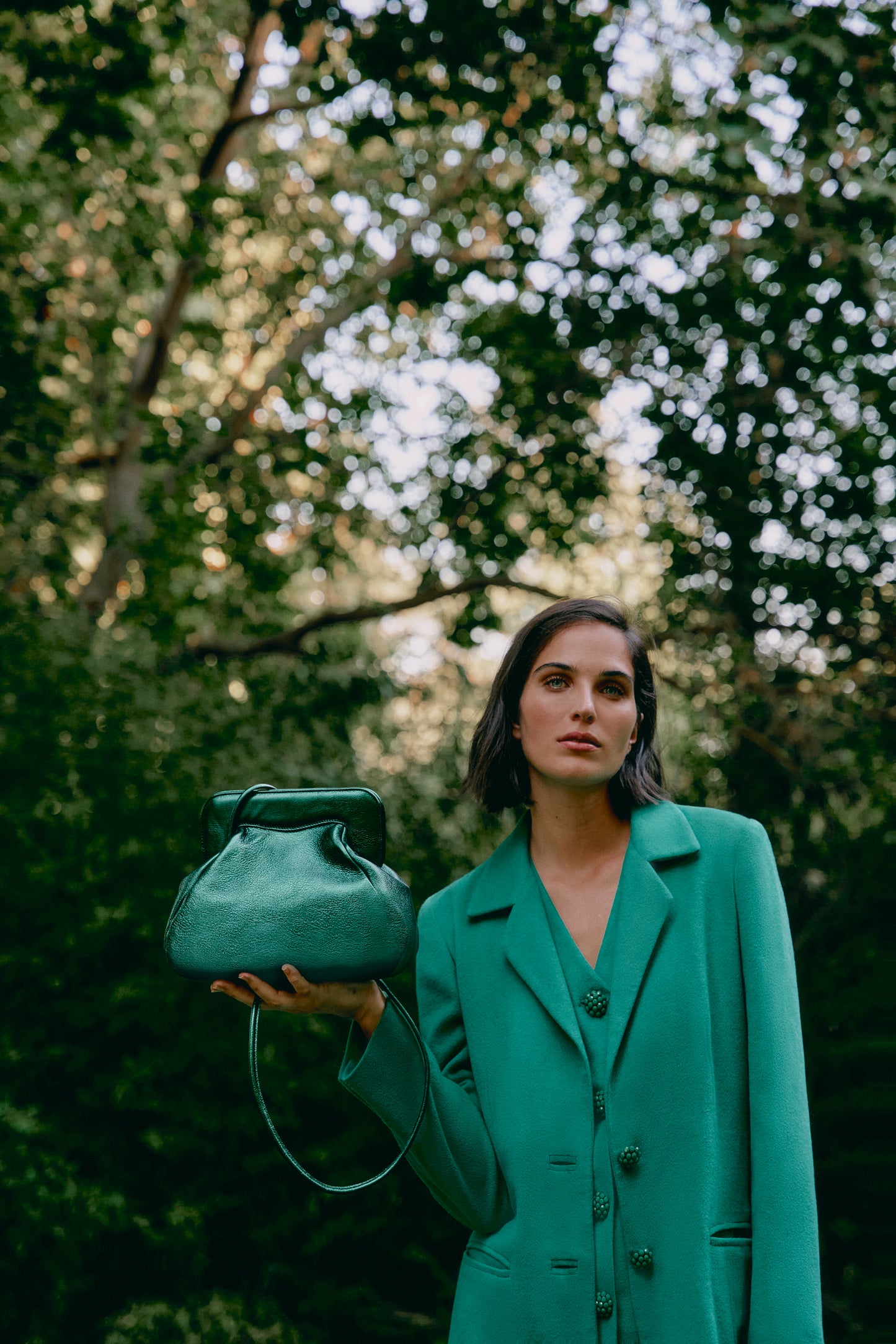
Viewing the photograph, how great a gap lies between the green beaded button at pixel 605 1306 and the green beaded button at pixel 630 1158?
20cm

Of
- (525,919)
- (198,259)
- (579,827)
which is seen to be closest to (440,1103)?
(525,919)

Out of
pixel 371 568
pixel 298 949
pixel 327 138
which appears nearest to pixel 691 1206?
pixel 298 949

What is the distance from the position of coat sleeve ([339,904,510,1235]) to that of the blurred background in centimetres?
248

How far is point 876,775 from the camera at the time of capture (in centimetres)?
476

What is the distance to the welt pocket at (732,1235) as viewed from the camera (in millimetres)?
1539

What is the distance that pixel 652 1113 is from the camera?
1585 millimetres

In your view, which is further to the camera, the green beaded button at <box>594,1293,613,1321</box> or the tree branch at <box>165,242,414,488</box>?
the tree branch at <box>165,242,414,488</box>

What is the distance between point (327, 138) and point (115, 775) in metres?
5.59

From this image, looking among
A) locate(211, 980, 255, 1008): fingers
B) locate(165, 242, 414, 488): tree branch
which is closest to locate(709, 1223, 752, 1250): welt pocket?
locate(211, 980, 255, 1008): fingers

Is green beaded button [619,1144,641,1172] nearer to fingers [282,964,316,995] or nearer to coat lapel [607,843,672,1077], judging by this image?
coat lapel [607,843,672,1077]

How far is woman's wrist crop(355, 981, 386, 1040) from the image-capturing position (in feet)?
5.20

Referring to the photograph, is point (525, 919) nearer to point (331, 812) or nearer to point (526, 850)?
point (526, 850)

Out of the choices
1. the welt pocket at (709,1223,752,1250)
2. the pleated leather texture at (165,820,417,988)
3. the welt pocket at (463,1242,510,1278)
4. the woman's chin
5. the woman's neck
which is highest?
the woman's chin

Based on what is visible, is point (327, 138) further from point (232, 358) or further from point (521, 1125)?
point (521, 1125)
